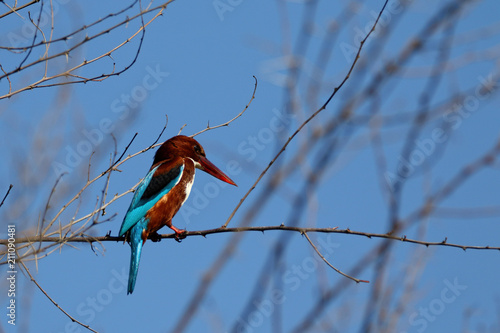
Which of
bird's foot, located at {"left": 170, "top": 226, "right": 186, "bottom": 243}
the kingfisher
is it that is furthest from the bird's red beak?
bird's foot, located at {"left": 170, "top": 226, "right": 186, "bottom": 243}

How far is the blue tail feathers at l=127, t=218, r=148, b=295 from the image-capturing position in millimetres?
3994

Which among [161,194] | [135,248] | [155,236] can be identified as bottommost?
[135,248]

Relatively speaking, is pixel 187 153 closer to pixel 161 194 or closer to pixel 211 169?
pixel 211 169

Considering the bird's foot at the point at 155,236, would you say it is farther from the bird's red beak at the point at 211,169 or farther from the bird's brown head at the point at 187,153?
the bird's red beak at the point at 211,169

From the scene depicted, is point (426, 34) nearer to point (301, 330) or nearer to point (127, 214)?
point (301, 330)

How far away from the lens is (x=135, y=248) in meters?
4.13

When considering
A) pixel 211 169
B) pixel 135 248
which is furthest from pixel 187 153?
pixel 135 248

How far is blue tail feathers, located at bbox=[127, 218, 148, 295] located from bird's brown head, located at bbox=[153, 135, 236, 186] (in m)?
0.84

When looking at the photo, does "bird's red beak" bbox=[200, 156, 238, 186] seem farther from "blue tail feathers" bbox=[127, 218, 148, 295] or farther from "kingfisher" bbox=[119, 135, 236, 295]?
"blue tail feathers" bbox=[127, 218, 148, 295]

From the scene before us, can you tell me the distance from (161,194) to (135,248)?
478 mm

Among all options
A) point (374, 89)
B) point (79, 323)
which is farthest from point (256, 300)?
point (79, 323)

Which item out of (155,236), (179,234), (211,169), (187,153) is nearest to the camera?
(179,234)

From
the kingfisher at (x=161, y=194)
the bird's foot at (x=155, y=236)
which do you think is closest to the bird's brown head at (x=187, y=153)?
the kingfisher at (x=161, y=194)

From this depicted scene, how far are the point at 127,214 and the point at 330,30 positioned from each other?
2.73 meters
